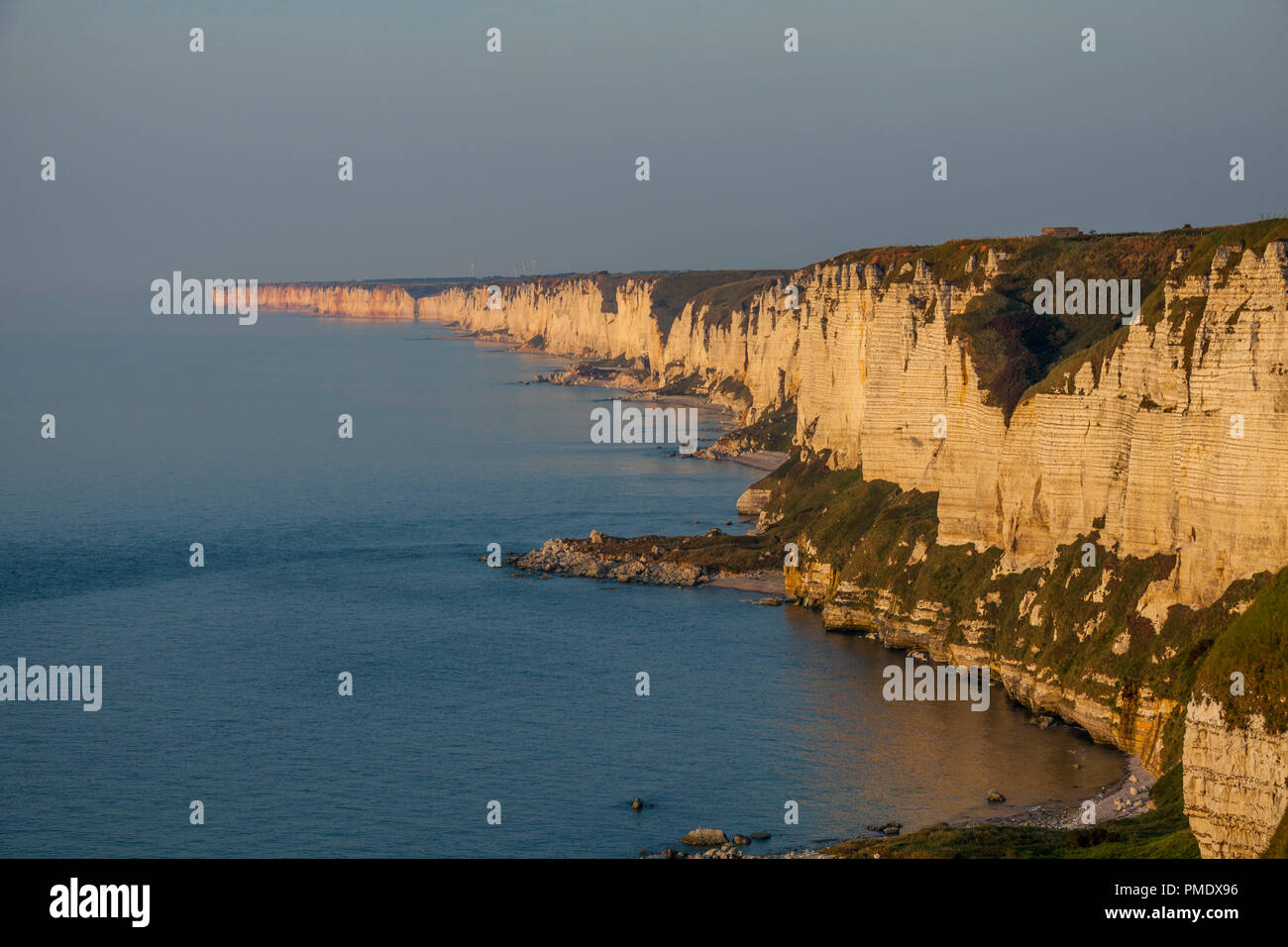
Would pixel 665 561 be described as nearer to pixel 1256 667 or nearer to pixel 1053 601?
pixel 1053 601

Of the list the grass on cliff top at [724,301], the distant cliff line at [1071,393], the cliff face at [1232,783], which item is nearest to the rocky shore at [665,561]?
the distant cliff line at [1071,393]

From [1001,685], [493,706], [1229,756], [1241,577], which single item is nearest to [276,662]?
[493,706]

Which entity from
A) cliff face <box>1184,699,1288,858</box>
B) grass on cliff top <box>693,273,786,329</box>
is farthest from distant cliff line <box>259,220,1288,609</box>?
grass on cliff top <box>693,273,786,329</box>

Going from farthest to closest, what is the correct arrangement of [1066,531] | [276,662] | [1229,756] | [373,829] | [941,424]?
[941,424] → [276,662] → [1066,531] → [373,829] → [1229,756]

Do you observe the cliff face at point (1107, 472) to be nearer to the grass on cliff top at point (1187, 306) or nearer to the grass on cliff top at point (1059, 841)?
the grass on cliff top at point (1187, 306)

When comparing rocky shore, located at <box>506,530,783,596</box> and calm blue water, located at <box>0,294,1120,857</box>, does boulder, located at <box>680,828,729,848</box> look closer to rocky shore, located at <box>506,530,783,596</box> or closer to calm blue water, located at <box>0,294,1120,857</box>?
calm blue water, located at <box>0,294,1120,857</box>

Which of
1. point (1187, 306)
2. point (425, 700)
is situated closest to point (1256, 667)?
point (1187, 306)
